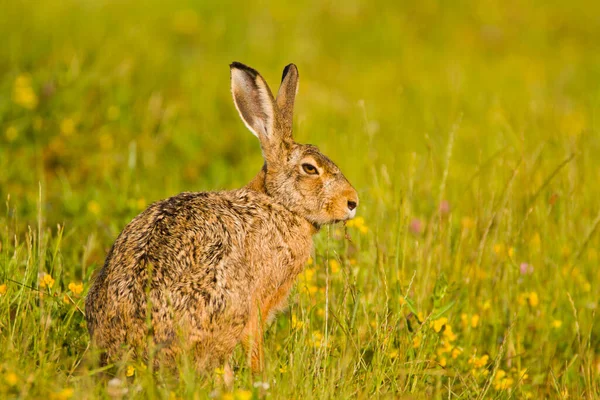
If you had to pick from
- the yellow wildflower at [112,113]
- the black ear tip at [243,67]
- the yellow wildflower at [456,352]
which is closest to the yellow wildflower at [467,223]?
the yellow wildflower at [456,352]

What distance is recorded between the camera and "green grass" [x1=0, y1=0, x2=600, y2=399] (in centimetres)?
448

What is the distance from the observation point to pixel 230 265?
4.47 m

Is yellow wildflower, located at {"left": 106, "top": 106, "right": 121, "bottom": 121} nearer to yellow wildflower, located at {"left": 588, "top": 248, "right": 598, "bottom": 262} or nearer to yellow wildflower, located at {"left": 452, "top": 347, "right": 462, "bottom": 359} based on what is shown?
yellow wildflower, located at {"left": 452, "top": 347, "right": 462, "bottom": 359}

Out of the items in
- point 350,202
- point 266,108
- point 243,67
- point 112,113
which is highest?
point 243,67

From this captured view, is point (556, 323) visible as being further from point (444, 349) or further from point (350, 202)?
point (350, 202)

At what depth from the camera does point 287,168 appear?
18.2 feet

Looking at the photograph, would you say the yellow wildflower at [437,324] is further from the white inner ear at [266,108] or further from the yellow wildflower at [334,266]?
the white inner ear at [266,108]

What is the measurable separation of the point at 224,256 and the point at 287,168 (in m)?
1.25

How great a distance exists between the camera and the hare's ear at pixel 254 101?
5340 millimetres

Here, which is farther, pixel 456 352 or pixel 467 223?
pixel 467 223

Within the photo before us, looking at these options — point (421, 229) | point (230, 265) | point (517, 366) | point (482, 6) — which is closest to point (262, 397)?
point (230, 265)

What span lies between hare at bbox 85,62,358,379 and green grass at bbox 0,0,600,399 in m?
0.18

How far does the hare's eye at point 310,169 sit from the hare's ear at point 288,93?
0.31m

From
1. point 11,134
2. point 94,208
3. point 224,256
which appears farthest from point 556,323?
point 11,134
